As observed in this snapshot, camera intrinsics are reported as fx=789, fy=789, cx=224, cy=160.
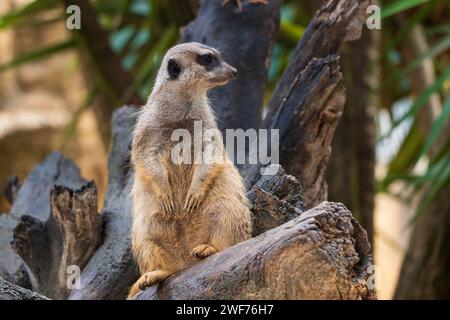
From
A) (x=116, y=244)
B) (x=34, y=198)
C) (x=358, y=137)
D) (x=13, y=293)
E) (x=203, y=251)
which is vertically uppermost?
(x=358, y=137)

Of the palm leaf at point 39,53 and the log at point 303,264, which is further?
the palm leaf at point 39,53

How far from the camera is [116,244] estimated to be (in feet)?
10.0

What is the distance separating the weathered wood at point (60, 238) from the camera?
300cm

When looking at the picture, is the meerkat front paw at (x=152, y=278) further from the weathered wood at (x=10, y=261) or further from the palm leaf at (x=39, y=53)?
the palm leaf at (x=39, y=53)

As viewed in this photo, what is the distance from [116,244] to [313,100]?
937 mm

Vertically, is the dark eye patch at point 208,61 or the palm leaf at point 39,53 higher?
the palm leaf at point 39,53

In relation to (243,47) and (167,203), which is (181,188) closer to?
(167,203)

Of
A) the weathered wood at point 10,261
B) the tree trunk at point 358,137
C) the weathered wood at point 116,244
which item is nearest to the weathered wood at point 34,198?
the weathered wood at point 10,261

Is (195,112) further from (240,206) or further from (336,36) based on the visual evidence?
(336,36)

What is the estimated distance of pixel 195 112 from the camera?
8.76ft

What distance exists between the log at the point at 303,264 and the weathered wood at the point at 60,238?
3.53ft

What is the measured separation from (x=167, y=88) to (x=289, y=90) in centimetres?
53

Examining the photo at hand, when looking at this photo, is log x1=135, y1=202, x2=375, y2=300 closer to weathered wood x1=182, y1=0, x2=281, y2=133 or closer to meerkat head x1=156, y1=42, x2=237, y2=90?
meerkat head x1=156, y1=42, x2=237, y2=90

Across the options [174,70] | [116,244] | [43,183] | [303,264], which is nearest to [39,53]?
[43,183]
